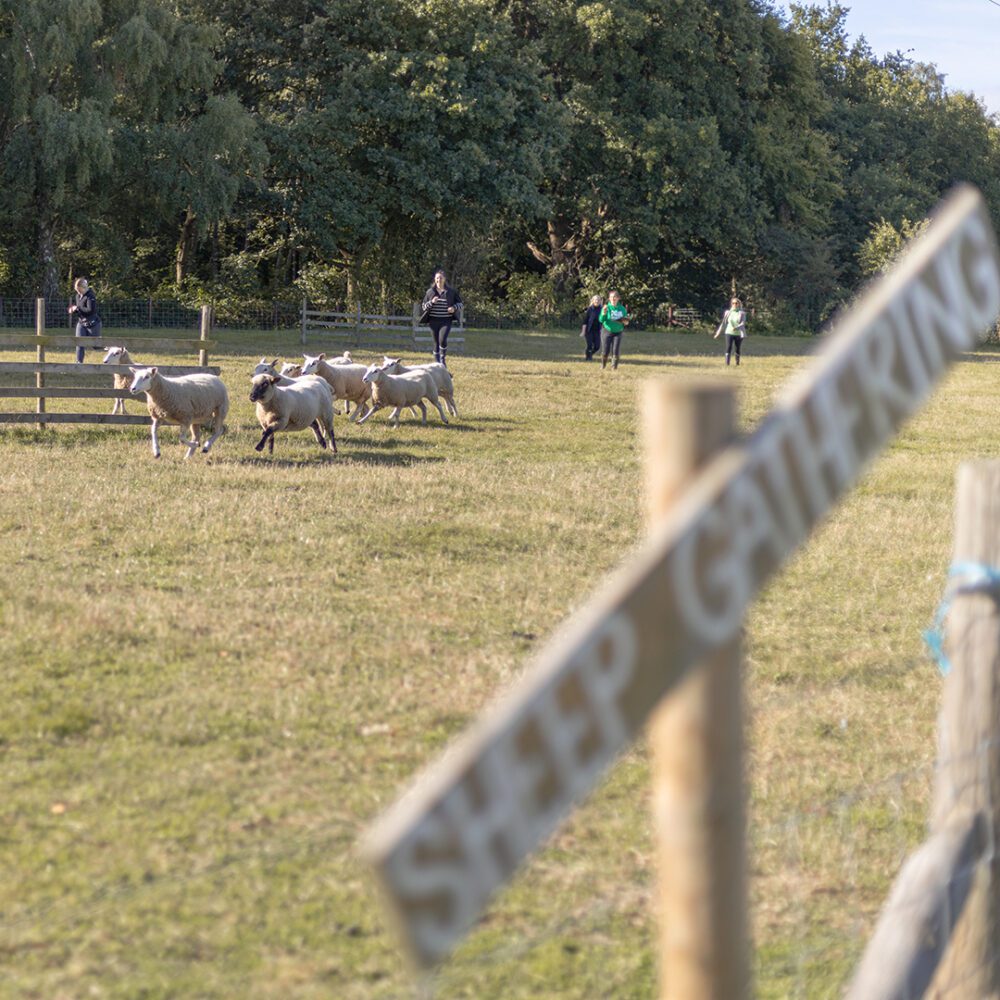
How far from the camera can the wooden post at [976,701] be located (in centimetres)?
338

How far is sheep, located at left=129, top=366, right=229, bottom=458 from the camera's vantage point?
52.2 ft

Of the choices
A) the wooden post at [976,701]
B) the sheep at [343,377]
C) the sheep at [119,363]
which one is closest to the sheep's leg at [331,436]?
the sheep at [343,377]

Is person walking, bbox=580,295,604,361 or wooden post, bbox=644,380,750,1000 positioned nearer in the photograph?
wooden post, bbox=644,380,750,1000

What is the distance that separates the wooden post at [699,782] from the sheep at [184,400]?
46.7ft

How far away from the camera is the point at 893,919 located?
130 inches

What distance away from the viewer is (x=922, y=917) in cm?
326

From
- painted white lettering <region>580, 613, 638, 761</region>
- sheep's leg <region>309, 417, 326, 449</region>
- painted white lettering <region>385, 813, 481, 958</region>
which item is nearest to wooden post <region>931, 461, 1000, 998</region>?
painted white lettering <region>580, 613, 638, 761</region>

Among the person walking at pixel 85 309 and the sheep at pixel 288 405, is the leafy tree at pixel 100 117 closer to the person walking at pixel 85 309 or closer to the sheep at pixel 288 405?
the person walking at pixel 85 309

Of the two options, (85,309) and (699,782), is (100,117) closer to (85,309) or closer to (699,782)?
(85,309)

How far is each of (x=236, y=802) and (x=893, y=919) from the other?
3299 millimetres

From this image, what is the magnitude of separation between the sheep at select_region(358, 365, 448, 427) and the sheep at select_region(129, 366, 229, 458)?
119 inches

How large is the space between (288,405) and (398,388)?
302 centimetres

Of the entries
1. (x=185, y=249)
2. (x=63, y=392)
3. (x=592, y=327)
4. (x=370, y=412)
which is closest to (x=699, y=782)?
(x=63, y=392)

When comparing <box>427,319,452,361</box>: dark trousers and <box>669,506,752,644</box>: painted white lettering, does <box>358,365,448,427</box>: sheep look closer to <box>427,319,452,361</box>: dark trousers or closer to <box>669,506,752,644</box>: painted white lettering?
<box>427,319,452,361</box>: dark trousers
